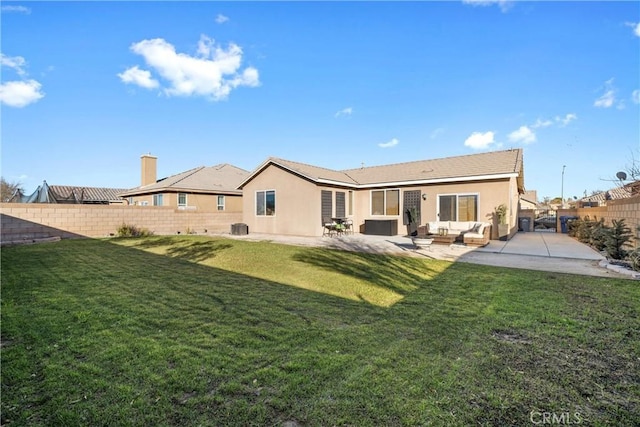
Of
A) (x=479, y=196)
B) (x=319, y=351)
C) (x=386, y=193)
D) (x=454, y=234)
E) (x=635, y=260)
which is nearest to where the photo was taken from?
(x=319, y=351)

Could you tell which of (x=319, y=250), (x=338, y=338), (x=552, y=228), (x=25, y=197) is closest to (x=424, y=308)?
(x=338, y=338)

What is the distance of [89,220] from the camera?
14328mm

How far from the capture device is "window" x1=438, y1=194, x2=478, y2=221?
46.2 ft

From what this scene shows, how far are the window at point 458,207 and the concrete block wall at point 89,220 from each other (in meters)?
13.8

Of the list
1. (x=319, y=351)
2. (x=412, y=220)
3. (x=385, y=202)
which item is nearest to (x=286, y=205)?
(x=385, y=202)

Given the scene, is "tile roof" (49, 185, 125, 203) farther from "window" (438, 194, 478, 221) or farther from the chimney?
"window" (438, 194, 478, 221)

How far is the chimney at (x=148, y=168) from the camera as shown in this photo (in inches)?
923

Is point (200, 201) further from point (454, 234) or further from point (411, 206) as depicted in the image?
point (454, 234)

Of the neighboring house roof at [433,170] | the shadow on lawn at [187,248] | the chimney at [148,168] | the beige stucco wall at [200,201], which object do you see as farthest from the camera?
the chimney at [148,168]

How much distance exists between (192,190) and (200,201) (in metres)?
1.12

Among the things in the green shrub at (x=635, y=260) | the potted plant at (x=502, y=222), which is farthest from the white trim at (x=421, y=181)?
the green shrub at (x=635, y=260)

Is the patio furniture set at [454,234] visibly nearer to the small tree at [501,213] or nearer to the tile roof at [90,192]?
the small tree at [501,213]

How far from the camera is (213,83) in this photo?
657 inches

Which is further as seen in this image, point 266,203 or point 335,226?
point 266,203
